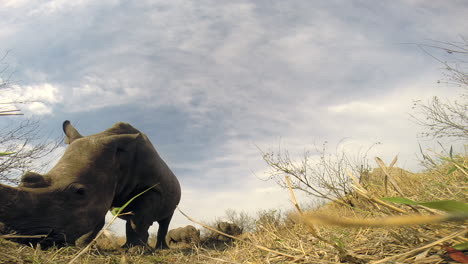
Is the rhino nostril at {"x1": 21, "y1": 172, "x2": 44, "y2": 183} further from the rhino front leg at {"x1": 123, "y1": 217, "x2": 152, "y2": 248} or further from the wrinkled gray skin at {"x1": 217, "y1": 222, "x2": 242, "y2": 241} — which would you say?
→ the wrinkled gray skin at {"x1": 217, "y1": 222, "x2": 242, "y2": 241}

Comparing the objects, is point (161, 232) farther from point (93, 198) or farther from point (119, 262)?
point (119, 262)

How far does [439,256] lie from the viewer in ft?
4.55

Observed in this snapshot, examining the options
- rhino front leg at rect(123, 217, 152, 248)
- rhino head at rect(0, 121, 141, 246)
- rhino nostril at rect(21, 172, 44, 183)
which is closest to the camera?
rhino head at rect(0, 121, 141, 246)

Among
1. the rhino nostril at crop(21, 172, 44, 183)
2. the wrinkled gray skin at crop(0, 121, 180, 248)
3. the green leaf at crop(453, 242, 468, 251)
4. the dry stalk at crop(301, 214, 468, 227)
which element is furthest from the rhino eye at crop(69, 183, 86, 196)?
the dry stalk at crop(301, 214, 468, 227)

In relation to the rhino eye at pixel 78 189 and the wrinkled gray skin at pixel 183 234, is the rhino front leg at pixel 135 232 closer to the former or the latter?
the rhino eye at pixel 78 189

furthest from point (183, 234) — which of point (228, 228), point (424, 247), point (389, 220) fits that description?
point (389, 220)

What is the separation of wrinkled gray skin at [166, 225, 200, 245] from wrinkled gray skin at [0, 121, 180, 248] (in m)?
2.96

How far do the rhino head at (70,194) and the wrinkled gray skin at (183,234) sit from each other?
16.2 ft

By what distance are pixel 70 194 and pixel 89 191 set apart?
14.5 inches

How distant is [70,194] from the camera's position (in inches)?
213

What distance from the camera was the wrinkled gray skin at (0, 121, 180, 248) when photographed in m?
4.82

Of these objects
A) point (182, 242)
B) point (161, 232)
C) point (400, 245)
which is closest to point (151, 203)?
point (161, 232)

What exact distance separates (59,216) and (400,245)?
4845 mm

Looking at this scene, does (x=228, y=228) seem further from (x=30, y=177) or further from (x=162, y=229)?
(x=30, y=177)
